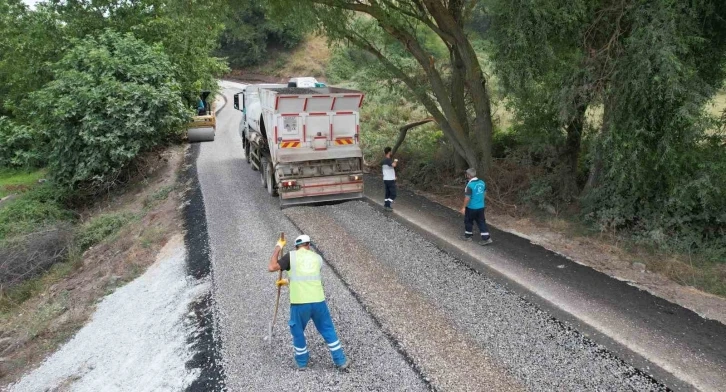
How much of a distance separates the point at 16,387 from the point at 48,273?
6068mm

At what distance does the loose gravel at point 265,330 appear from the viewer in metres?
5.79

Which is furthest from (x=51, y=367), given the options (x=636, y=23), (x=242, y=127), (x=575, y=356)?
(x=242, y=127)

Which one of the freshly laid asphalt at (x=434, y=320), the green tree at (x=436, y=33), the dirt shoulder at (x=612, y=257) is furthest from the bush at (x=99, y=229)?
the dirt shoulder at (x=612, y=257)

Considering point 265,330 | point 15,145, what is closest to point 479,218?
point 265,330

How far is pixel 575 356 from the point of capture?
6094mm

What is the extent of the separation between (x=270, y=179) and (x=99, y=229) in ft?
17.7

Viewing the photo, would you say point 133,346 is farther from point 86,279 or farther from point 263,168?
point 263,168

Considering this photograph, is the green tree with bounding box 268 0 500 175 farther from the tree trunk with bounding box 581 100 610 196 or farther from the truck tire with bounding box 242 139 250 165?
the truck tire with bounding box 242 139 250 165

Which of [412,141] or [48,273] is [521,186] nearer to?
[412,141]

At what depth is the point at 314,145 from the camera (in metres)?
12.7

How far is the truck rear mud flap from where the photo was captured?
41.7 feet

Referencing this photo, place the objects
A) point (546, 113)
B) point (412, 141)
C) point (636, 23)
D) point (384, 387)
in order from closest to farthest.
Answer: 1. point (384, 387)
2. point (636, 23)
3. point (546, 113)
4. point (412, 141)

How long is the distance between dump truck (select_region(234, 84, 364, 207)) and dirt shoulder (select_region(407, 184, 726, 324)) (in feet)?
12.7

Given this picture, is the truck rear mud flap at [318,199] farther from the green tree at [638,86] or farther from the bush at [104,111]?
the bush at [104,111]
